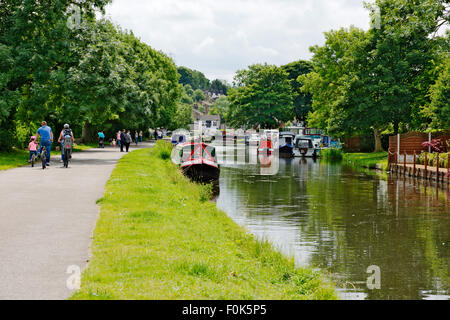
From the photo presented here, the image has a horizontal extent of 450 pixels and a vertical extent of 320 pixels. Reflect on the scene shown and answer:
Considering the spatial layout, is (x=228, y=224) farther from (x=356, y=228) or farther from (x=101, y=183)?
(x=101, y=183)

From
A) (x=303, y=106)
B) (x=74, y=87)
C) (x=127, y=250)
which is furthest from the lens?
(x=303, y=106)

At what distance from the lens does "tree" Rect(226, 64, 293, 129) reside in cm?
9606

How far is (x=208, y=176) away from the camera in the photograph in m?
27.2

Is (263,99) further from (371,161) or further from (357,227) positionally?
(357,227)

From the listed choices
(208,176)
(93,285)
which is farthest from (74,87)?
(93,285)

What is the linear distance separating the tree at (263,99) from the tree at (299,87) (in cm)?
214

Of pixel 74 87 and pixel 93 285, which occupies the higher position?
pixel 74 87

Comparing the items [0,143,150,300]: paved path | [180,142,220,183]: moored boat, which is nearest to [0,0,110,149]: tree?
[180,142,220,183]: moored boat

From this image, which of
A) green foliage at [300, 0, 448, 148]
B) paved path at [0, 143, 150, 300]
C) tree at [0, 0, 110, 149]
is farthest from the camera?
green foliage at [300, 0, 448, 148]

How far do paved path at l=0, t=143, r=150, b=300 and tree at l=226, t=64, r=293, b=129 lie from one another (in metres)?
78.4

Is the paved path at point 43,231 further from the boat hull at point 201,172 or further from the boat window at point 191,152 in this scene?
the boat window at point 191,152

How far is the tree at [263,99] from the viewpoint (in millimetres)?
96062

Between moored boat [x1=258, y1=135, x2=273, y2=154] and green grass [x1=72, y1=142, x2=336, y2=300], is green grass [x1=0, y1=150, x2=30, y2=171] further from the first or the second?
moored boat [x1=258, y1=135, x2=273, y2=154]
